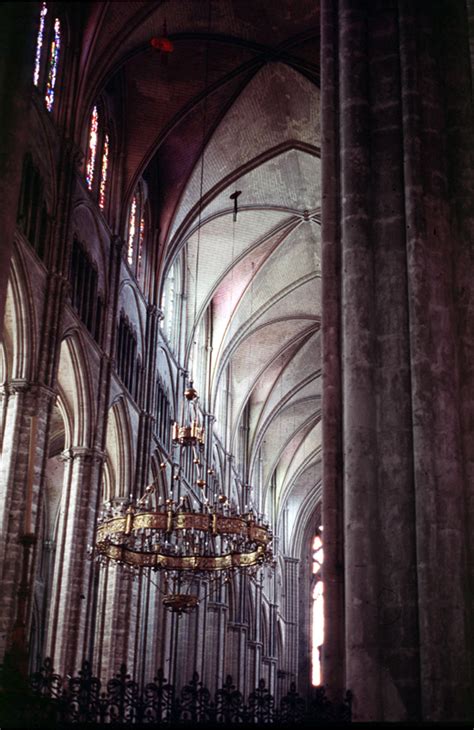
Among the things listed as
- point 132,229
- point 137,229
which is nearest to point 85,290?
point 132,229

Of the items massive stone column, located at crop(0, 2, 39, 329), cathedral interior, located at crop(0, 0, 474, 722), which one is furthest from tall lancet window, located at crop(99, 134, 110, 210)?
massive stone column, located at crop(0, 2, 39, 329)

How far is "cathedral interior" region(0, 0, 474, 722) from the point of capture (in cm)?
880

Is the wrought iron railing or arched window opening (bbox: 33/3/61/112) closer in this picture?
the wrought iron railing

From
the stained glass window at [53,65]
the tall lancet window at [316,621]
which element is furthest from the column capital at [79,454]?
the tall lancet window at [316,621]

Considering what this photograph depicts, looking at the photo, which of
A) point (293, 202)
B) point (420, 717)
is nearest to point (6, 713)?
point (420, 717)

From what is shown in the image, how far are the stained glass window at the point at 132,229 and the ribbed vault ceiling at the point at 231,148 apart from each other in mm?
1213

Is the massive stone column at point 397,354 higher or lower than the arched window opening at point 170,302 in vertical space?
lower

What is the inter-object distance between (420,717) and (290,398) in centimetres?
3064

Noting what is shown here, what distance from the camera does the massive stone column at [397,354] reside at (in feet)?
27.7

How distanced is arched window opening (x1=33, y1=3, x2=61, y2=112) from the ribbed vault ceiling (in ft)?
2.32

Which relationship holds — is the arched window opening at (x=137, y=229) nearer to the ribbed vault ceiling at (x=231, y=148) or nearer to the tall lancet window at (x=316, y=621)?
the ribbed vault ceiling at (x=231, y=148)

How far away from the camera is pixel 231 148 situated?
26.5 metres

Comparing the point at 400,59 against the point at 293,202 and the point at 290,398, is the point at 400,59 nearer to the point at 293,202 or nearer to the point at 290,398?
the point at 293,202

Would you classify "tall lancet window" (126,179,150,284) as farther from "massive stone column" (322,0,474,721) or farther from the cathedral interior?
"massive stone column" (322,0,474,721)
